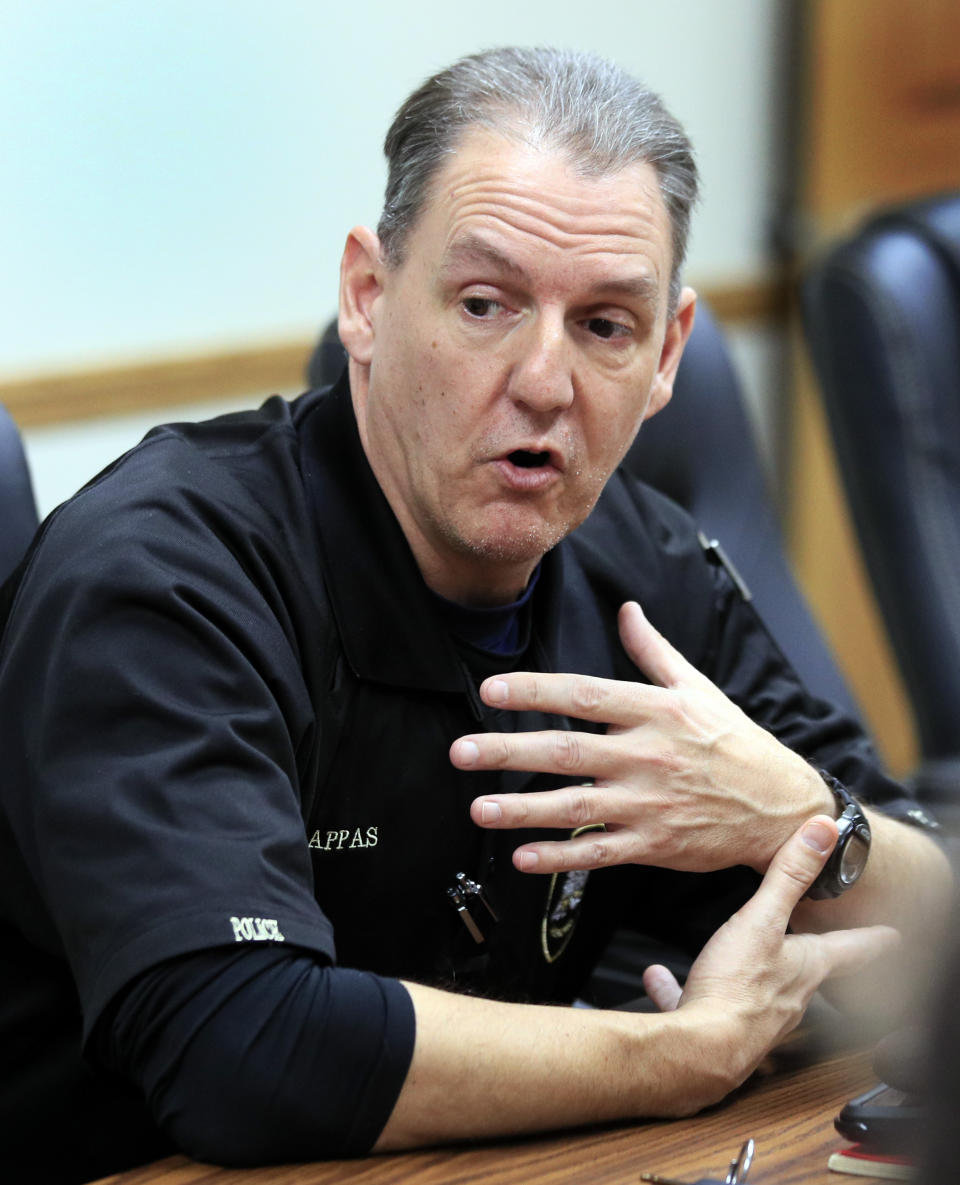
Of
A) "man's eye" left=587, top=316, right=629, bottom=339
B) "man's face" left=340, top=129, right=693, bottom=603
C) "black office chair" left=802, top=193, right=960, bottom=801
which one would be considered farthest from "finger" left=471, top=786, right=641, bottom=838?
"black office chair" left=802, top=193, right=960, bottom=801

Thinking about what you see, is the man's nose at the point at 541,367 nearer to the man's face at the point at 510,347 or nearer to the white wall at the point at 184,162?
the man's face at the point at 510,347

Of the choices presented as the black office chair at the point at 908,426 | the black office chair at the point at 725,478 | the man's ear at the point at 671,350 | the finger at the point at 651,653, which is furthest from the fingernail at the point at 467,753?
the black office chair at the point at 908,426

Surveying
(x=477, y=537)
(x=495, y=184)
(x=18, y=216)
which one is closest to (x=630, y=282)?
(x=495, y=184)

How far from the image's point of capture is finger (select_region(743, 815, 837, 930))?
1.12 m

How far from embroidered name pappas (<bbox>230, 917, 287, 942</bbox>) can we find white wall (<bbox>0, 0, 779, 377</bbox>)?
1.32 metres

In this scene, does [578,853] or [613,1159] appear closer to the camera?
[613,1159]

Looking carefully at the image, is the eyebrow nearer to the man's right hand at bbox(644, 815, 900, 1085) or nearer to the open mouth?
the open mouth

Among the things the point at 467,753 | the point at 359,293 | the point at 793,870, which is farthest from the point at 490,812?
the point at 359,293

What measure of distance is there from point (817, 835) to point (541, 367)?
409 mm

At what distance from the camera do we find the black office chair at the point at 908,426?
1.94 metres

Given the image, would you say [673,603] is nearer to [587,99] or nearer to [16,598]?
[587,99]

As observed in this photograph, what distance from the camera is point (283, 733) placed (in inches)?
40.3

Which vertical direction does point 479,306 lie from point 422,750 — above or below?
above

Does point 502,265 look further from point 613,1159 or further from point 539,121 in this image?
point 613,1159
